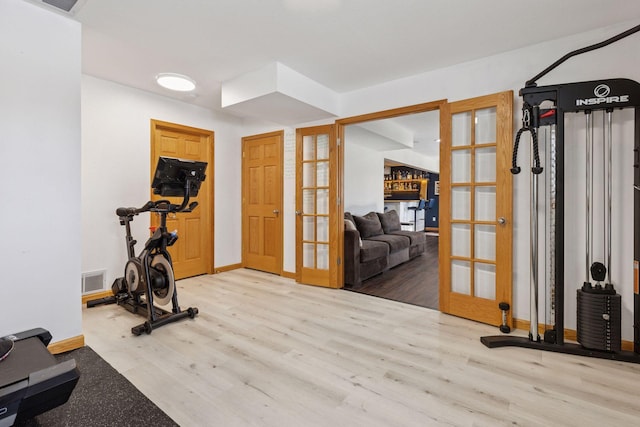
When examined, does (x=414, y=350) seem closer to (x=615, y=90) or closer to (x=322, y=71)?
(x=615, y=90)

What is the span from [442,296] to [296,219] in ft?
6.73

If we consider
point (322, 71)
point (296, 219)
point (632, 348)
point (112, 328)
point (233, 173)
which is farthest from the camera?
point (233, 173)

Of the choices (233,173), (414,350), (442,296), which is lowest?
(414,350)

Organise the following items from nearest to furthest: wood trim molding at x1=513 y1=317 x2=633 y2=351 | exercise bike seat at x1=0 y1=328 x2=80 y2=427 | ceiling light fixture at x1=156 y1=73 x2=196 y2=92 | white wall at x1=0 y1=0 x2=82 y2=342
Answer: exercise bike seat at x1=0 y1=328 x2=80 y2=427, white wall at x1=0 y1=0 x2=82 y2=342, wood trim molding at x1=513 y1=317 x2=633 y2=351, ceiling light fixture at x1=156 y1=73 x2=196 y2=92

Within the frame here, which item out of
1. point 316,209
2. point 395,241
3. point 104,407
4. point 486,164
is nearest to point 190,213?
point 316,209

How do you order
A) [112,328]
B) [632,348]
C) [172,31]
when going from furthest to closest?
1. [112,328]
2. [172,31]
3. [632,348]

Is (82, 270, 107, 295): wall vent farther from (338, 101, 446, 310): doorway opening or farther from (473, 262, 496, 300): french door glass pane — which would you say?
(473, 262, 496, 300): french door glass pane

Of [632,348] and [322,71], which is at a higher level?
[322,71]

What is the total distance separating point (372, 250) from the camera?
4.36 m

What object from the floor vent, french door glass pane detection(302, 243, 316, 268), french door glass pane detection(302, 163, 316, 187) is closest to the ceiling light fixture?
the floor vent

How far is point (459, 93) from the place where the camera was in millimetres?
2967

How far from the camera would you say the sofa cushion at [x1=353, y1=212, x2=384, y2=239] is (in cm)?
508

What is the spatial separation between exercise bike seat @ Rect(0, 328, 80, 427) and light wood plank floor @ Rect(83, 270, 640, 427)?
17.7 inches

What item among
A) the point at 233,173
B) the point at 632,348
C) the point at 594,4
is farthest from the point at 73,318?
the point at 594,4
